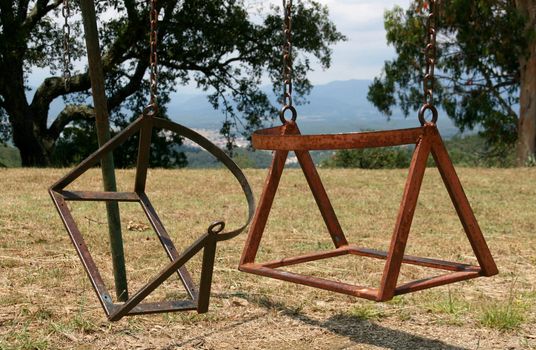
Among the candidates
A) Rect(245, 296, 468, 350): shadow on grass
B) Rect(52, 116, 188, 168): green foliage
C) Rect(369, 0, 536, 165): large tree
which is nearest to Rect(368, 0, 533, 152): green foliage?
Rect(369, 0, 536, 165): large tree

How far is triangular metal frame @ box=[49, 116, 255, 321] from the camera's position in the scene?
235 centimetres

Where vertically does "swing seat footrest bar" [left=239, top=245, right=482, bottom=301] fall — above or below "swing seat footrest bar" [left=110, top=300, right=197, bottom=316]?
above

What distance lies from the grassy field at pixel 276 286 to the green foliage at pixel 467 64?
7.42m

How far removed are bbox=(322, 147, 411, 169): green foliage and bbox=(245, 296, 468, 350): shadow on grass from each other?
39.7ft

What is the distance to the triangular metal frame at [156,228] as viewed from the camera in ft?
7.70

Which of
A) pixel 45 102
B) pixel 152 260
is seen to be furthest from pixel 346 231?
pixel 45 102

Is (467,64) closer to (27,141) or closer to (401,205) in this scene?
(27,141)

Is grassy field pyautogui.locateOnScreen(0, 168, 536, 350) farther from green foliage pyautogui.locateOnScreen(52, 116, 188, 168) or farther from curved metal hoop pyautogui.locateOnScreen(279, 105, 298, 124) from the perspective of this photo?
green foliage pyautogui.locateOnScreen(52, 116, 188, 168)

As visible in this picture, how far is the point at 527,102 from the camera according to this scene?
1421 cm

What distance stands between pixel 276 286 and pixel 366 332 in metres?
0.83

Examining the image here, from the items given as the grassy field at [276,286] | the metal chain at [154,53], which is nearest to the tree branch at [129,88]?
the grassy field at [276,286]

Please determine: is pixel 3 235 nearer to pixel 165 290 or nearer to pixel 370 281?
pixel 165 290

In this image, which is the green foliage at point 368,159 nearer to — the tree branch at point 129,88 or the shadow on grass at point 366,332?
the tree branch at point 129,88

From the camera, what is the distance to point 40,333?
2.97 m
